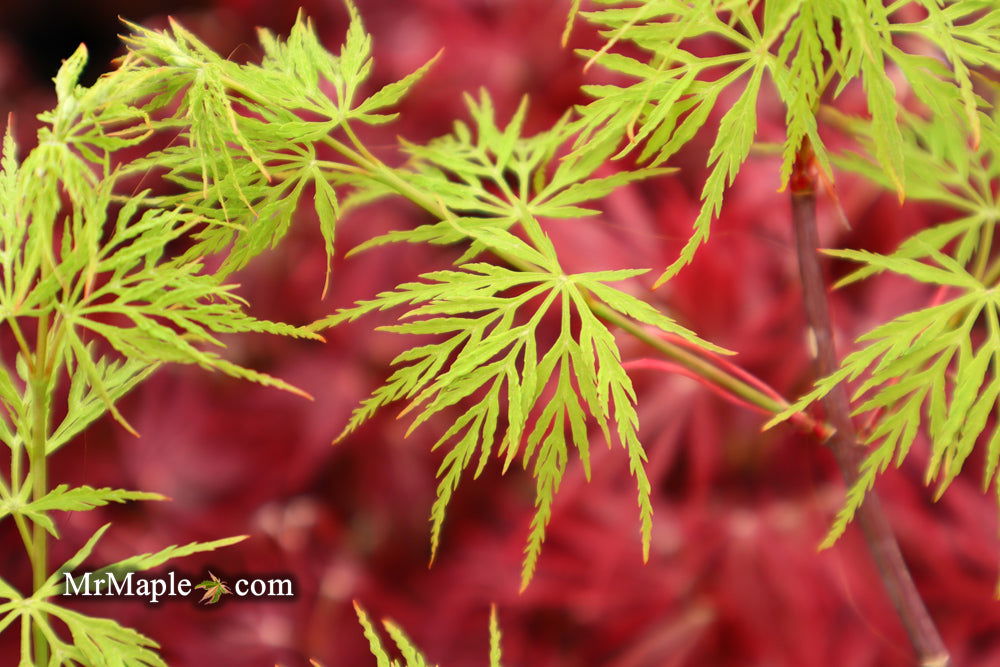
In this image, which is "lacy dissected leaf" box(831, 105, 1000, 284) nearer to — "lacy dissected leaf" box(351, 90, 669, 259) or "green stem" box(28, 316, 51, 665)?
"lacy dissected leaf" box(351, 90, 669, 259)

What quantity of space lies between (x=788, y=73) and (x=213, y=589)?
308 millimetres

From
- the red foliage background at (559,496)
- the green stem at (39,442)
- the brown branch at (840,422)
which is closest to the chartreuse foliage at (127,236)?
the green stem at (39,442)

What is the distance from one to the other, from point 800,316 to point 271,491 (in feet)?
1.61

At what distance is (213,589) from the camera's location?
391 mm

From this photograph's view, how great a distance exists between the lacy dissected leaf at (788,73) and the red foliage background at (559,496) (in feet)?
1.47

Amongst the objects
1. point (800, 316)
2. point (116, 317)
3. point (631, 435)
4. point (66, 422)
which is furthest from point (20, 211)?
point (800, 316)

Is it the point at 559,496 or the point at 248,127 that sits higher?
A: the point at 248,127

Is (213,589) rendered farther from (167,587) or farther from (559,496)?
(559,496)

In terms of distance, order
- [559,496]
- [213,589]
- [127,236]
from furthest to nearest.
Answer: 1. [559,496]
2. [213,589]
3. [127,236]

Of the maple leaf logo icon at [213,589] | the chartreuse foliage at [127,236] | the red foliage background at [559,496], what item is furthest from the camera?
the red foliage background at [559,496]

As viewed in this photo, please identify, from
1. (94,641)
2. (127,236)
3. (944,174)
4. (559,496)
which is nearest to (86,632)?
(94,641)

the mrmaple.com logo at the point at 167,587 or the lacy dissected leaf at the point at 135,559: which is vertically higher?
the lacy dissected leaf at the point at 135,559

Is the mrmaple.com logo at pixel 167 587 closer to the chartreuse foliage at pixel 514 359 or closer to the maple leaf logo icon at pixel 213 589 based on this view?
the maple leaf logo icon at pixel 213 589

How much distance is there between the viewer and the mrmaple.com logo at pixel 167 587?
1.11ft
